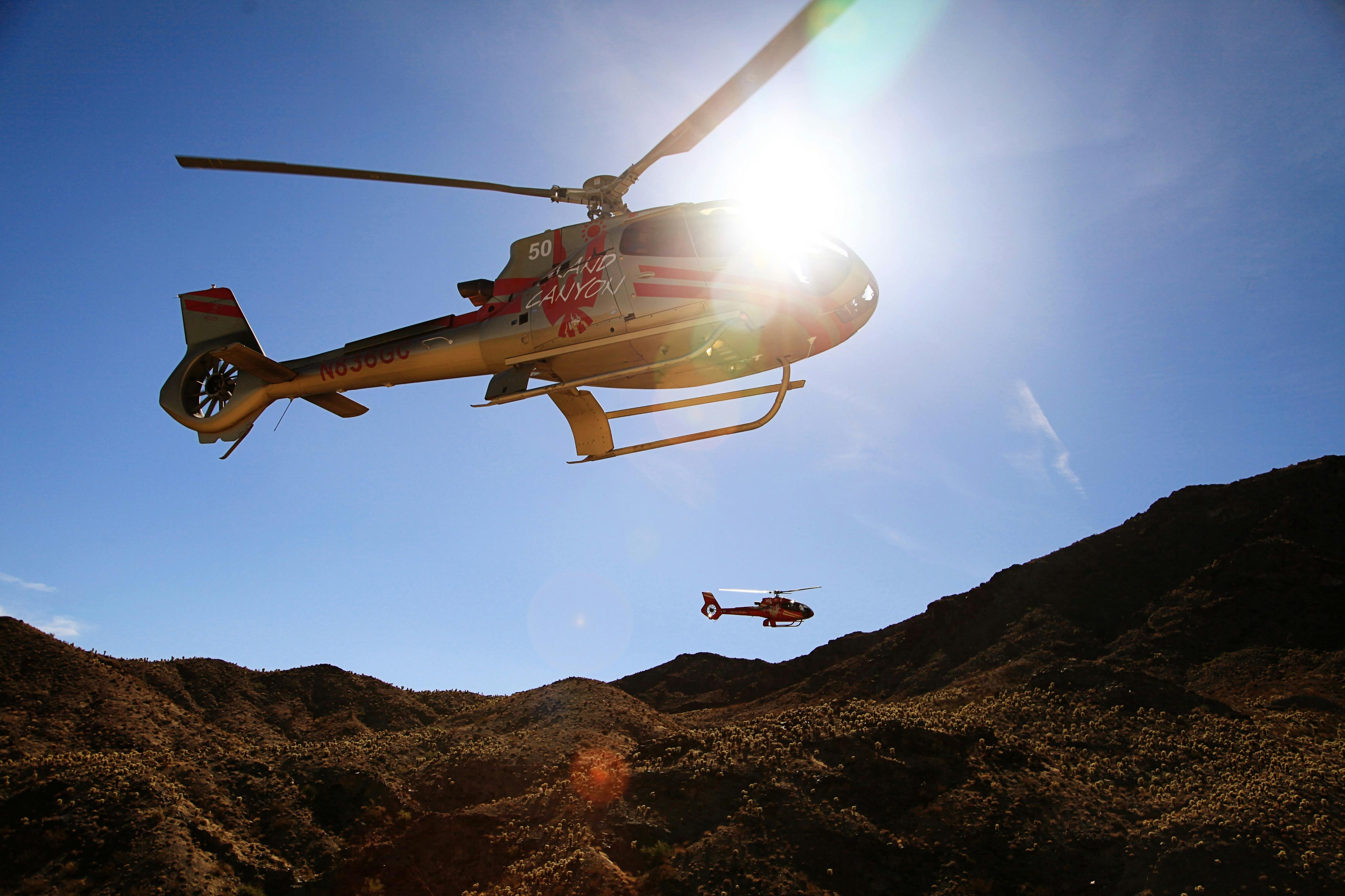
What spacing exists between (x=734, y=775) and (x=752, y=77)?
57.4 ft

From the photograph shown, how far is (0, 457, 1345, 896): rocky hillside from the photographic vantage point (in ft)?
57.3

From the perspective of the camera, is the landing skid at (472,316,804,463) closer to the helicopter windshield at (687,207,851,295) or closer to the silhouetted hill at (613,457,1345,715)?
the helicopter windshield at (687,207,851,295)

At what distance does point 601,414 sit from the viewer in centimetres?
1499

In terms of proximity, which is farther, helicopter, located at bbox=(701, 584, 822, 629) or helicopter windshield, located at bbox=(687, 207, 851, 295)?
helicopter, located at bbox=(701, 584, 822, 629)

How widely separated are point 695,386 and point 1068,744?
57.4ft

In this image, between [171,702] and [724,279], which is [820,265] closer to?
[724,279]

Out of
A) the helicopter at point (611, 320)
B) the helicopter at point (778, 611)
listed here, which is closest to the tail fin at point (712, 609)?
the helicopter at point (778, 611)

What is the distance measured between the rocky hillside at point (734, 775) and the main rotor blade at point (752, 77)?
602 inches

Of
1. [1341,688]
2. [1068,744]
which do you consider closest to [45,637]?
[1068,744]

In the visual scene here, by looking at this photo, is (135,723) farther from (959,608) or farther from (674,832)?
(959,608)

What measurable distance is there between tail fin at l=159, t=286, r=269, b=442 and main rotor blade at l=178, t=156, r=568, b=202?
14.9 feet

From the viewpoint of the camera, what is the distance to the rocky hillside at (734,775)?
17.5 metres

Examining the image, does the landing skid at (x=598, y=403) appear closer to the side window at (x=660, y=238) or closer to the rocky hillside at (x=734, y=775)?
the side window at (x=660, y=238)

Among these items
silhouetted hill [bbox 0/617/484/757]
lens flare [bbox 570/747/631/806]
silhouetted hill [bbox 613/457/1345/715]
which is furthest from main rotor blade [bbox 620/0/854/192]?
silhouetted hill [bbox 613/457/1345/715]
